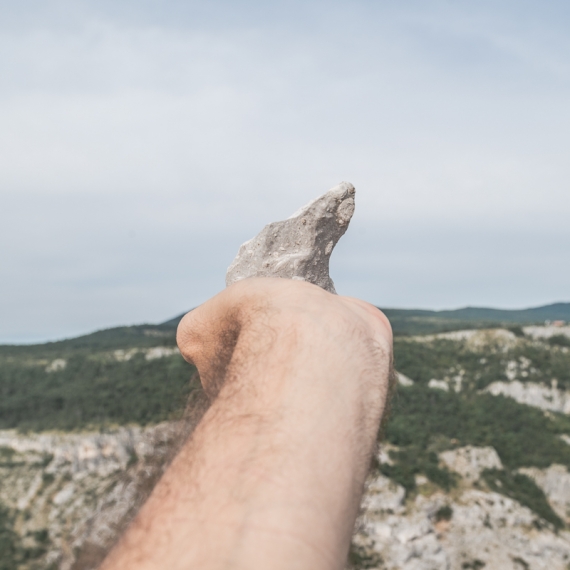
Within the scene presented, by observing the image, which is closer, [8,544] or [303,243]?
[303,243]

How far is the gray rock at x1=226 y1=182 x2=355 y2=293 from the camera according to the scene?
4816 millimetres

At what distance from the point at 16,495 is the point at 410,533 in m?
49.8

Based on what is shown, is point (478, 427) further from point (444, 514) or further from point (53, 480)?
point (53, 480)

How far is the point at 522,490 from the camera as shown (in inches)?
2751

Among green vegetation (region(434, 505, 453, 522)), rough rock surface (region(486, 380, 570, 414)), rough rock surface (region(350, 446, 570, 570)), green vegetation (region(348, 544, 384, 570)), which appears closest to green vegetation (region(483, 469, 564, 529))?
rough rock surface (region(350, 446, 570, 570))

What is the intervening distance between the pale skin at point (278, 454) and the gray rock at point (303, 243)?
226 cm

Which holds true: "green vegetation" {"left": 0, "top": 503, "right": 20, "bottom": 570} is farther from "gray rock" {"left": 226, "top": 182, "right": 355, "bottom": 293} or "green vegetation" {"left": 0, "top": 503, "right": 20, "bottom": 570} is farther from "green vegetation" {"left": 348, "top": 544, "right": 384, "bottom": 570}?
"gray rock" {"left": 226, "top": 182, "right": 355, "bottom": 293}

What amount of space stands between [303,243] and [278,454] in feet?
10.6

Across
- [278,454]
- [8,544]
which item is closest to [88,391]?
[8,544]

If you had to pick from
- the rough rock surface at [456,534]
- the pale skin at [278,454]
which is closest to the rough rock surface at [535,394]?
the rough rock surface at [456,534]

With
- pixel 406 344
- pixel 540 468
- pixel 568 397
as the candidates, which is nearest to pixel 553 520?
pixel 540 468

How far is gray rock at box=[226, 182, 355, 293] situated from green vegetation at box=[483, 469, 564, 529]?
228 ft

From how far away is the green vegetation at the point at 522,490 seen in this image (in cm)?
6462

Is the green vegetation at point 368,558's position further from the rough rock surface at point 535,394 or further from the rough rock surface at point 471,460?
the rough rock surface at point 535,394
